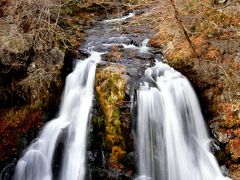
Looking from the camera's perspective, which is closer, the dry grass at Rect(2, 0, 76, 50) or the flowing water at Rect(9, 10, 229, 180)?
the flowing water at Rect(9, 10, 229, 180)

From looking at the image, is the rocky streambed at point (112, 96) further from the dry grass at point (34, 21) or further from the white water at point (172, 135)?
the dry grass at point (34, 21)

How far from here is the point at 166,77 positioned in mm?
9539

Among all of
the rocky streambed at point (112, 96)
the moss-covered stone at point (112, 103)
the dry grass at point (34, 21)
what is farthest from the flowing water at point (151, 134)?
the dry grass at point (34, 21)

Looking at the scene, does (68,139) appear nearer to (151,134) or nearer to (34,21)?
(151,134)

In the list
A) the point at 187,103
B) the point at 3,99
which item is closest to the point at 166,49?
the point at 187,103

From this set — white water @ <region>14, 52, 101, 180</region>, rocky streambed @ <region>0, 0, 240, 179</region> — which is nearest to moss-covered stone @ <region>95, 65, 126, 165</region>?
rocky streambed @ <region>0, 0, 240, 179</region>

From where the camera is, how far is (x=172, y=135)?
8.62 meters

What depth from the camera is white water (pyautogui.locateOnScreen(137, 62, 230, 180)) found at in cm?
824

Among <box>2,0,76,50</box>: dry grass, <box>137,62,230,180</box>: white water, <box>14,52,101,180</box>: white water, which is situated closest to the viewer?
<box>137,62,230,180</box>: white water

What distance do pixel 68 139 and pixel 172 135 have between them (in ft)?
8.89

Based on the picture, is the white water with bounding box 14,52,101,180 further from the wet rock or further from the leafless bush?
the wet rock

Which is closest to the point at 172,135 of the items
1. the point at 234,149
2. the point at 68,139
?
the point at 234,149

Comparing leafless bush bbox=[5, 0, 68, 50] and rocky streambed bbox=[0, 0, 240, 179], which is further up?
leafless bush bbox=[5, 0, 68, 50]

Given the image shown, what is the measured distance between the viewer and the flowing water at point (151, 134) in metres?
8.29
